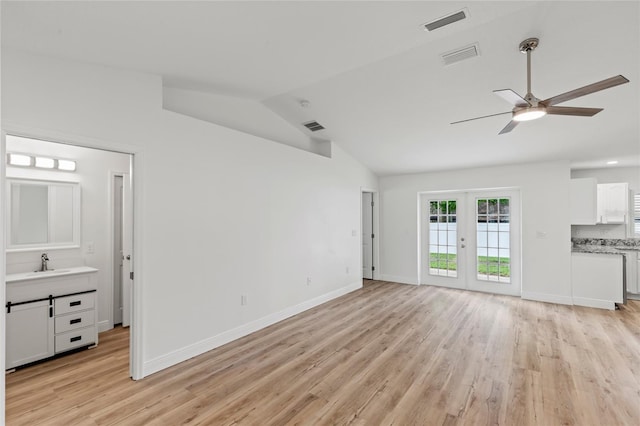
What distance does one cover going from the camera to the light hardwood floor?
7.57 feet

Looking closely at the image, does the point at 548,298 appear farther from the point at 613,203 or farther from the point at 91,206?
the point at 91,206

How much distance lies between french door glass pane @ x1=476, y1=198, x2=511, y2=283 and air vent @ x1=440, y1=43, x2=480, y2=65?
12.4 feet

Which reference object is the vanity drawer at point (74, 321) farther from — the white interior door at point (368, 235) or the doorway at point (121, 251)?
the white interior door at point (368, 235)

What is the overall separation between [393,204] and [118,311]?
5.63 meters

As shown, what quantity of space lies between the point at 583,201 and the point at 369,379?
5068 millimetres

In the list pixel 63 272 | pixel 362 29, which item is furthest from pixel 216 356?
pixel 362 29

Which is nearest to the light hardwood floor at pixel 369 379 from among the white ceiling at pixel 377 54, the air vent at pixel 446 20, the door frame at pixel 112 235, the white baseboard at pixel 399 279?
the door frame at pixel 112 235

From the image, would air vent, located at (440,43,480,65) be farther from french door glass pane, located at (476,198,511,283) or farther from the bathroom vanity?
the bathroom vanity

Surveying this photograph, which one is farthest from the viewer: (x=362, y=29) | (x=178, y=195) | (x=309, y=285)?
(x=309, y=285)

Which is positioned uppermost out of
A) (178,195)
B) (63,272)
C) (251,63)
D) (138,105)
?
(251,63)

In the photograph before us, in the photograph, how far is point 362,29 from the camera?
2.44 m

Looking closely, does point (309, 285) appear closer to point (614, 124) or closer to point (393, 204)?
point (393, 204)

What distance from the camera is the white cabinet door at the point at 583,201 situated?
5117 millimetres

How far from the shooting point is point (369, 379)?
283cm
